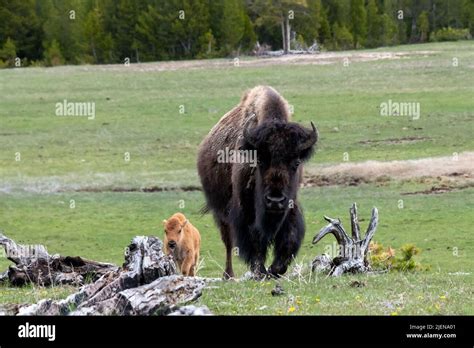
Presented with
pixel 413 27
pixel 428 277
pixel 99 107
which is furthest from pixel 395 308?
pixel 413 27

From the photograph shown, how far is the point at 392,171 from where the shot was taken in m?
25.7

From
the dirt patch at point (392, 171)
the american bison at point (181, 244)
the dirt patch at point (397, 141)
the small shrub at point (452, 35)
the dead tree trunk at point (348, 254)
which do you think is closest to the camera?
the dead tree trunk at point (348, 254)

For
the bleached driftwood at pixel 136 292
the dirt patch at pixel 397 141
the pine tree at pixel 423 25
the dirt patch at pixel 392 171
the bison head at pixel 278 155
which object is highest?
the pine tree at pixel 423 25

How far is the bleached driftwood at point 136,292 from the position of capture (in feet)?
26.7

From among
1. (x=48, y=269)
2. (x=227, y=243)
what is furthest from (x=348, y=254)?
(x=48, y=269)

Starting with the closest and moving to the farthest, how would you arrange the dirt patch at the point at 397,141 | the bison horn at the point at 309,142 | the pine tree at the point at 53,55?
the bison horn at the point at 309,142 → the dirt patch at the point at 397,141 → the pine tree at the point at 53,55

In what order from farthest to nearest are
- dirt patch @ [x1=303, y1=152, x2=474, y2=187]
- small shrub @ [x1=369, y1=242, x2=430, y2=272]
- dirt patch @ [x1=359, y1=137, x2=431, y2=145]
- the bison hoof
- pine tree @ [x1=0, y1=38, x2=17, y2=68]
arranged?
1. pine tree @ [x1=0, y1=38, x2=17, y2=68]
2. dirt patch @ [x1=359, y1=137, x2=431, y2=145]
3. dirt patch @ [x1=303, y1=152, x2=474, y2=187]
4. small shrub @ [x1=369, y1=242, x2=430, y2=272]
5. the bison hoof

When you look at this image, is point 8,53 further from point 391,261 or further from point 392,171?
point 391,261

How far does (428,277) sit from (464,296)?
2071 mm

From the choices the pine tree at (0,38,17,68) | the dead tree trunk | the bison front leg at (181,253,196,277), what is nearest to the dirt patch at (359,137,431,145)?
the bison front leg at (181,253,196,277)

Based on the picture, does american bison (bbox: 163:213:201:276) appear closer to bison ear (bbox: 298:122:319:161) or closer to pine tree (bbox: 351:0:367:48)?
bison ear (bbox: 298:122:319:161)

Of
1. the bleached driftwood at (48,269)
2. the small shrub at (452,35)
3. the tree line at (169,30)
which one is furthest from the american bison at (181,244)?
the small shrub at (452,35)

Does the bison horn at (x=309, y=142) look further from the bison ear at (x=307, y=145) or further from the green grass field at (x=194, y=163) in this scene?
the green grass field at (x=194, y=163)

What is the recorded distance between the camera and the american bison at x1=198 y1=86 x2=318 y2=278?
1142 centimetres
